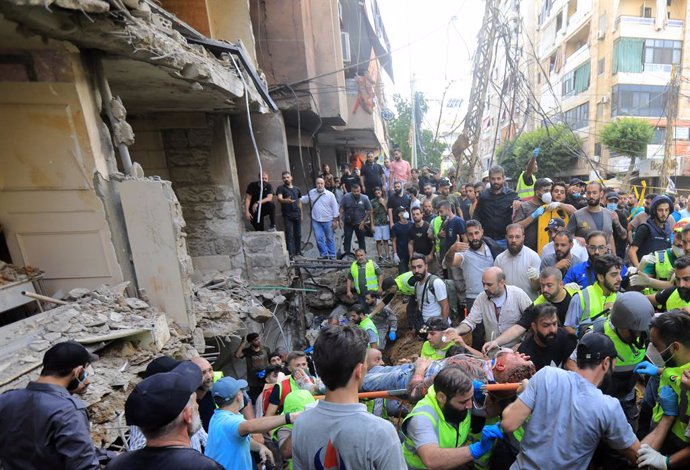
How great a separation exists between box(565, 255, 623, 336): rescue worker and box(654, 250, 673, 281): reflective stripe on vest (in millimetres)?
999

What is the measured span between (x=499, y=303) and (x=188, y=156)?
5.56 m

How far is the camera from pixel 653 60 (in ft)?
65.2

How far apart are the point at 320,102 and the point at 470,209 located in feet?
14.3

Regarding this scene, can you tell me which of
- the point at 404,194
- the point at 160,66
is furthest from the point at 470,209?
the point at 160,66

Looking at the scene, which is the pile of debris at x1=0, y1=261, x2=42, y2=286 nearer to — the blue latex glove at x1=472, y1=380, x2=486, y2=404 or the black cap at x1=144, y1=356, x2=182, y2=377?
the black cap at x1=144, y1=356, x2=182, y2=377

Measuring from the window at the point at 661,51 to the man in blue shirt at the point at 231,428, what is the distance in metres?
27.4

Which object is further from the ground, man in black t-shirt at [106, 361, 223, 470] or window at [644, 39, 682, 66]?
window at [644, 39, 682, 66]

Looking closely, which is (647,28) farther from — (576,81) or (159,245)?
(159,245)

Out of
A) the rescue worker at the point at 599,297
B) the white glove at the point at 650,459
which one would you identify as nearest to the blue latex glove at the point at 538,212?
the rescue worker at the point at 599,297

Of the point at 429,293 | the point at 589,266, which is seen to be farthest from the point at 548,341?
the point at 429,293

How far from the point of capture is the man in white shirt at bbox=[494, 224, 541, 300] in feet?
12.9

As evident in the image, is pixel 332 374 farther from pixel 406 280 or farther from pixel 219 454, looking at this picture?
pixel 406 280

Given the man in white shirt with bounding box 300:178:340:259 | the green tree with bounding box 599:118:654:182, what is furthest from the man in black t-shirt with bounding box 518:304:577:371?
the green tree with bounding box 599:118:654:182

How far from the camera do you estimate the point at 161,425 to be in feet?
4.51
